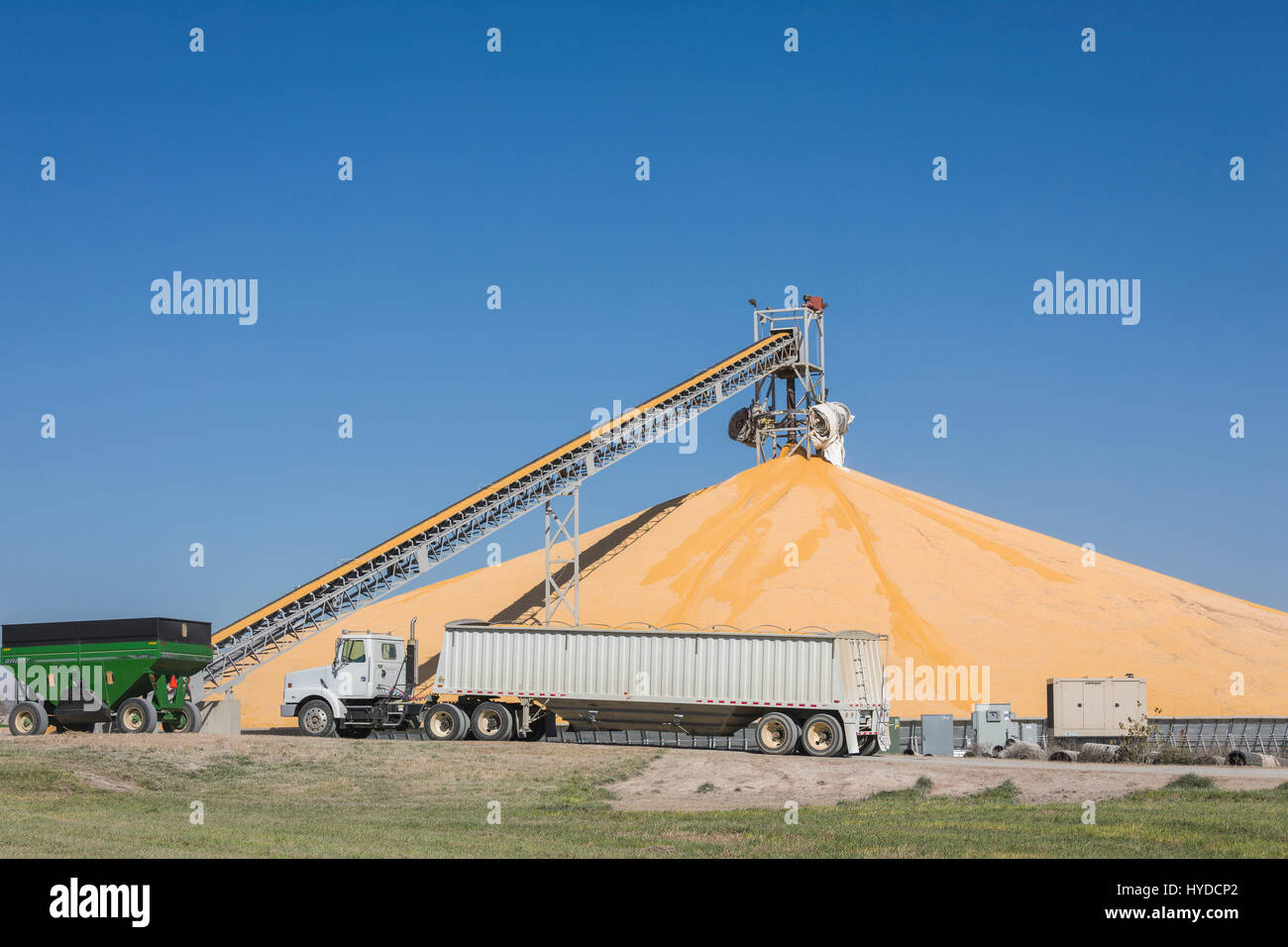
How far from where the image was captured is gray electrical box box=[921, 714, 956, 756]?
126ft

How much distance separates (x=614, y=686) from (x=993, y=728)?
11899 mm

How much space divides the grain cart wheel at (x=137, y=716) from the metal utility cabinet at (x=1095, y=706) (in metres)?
26.6

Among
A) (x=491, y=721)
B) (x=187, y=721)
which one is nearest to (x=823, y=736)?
(x=491, y=721)

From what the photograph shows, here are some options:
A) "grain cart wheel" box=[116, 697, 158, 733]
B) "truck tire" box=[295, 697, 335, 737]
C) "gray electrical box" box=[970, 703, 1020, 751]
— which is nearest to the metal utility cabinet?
"gray electrical box" box=[970, 703, 1020, 751]

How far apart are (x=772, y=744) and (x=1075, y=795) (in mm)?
10533

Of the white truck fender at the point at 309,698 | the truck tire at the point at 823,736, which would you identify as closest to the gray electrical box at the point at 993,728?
the truck tire at the point at 823,736

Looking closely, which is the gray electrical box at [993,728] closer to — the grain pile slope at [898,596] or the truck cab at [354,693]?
the grain pile slope at [898,596]

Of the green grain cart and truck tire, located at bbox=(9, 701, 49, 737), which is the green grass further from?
truck tire, located at bbox=(9, 701, 49, 737)

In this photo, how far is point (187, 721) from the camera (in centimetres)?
3641

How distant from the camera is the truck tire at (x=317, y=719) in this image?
36625 millimetres

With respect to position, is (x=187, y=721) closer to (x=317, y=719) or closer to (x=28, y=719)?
(x=317, y=719)

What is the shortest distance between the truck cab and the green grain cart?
10.0 ft
